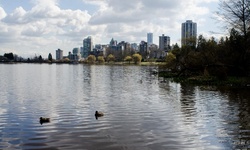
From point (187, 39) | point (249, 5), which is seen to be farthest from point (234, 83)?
point (187, 39)

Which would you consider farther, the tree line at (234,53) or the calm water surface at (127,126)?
the tree line at (234,53)

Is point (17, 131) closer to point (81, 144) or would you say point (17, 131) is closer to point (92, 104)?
point (81, 144)

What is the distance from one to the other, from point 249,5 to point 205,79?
44.3 feet

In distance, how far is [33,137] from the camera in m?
15.2

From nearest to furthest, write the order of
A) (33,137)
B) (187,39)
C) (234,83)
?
(33,137) < (234,83) < (187,39)

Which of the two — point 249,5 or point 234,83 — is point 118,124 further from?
point 249,5

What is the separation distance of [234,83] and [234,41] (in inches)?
393

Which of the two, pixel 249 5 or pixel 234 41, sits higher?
pixel 249 5

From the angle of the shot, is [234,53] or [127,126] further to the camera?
[234,53]

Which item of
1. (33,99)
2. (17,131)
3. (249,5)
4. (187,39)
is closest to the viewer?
(17,131)

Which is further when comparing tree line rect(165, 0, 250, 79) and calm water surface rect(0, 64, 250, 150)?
tree line rect(165, 0, 250, 79)

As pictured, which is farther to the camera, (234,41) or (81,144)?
(234,41)

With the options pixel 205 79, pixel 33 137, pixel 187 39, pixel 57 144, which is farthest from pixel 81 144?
pixel 187 39

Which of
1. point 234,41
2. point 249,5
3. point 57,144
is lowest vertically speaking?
point 57,144
